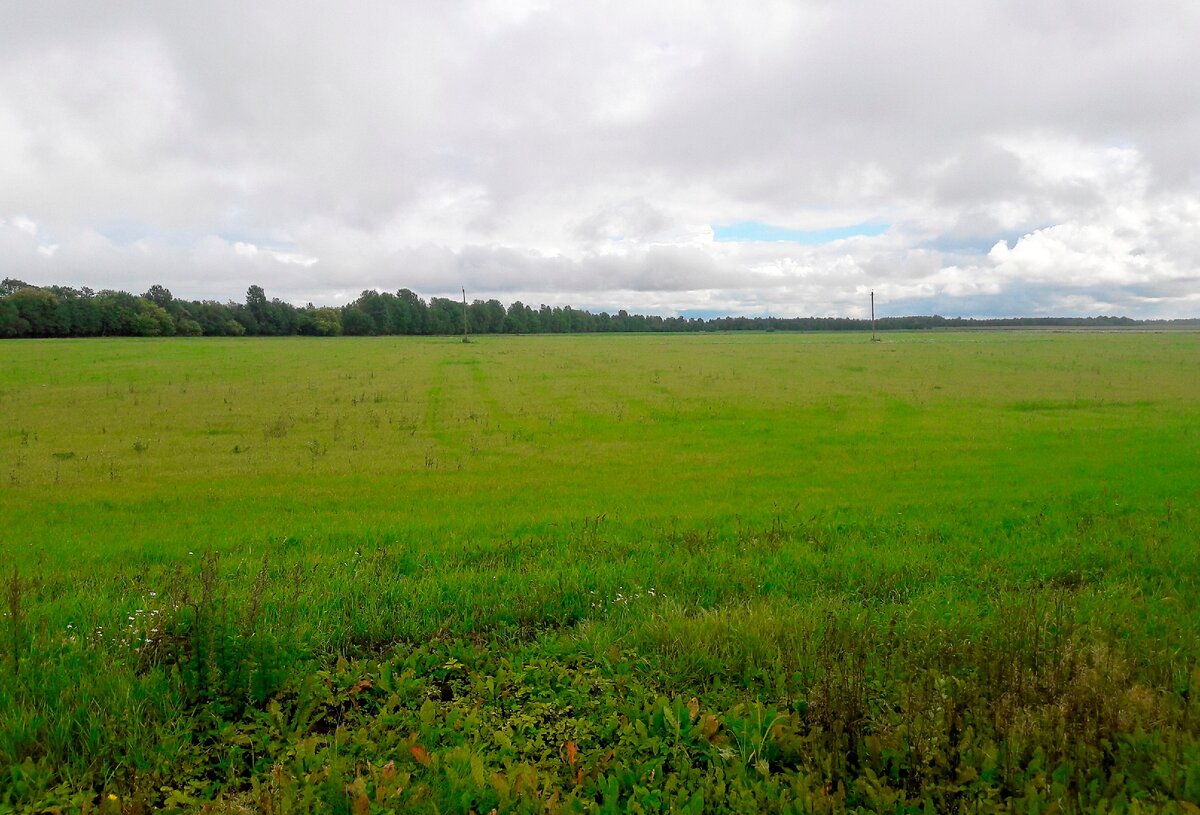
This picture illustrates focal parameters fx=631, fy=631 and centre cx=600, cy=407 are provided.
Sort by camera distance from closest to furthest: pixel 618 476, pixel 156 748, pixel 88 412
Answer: pixel 156 748, pixel 618 476, pixel 88 412

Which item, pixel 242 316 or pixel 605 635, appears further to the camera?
pixel 242 316

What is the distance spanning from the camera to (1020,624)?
4.77 meters

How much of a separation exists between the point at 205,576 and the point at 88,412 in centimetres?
2222

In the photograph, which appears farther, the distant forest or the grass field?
the distant forest

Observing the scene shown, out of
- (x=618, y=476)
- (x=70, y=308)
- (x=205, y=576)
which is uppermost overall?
(x=70, y=308)

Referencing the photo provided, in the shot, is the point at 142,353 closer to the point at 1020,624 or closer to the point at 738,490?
the point at 738,490

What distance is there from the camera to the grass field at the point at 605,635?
352 cm

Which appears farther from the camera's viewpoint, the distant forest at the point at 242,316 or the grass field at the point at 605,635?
the distant forest at the point at 242,316

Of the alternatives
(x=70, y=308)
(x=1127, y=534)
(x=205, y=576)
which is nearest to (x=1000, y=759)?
(x=205, y=576)

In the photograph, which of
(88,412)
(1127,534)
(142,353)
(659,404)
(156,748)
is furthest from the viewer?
(142,353)

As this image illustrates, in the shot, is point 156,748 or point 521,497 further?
point 521,497

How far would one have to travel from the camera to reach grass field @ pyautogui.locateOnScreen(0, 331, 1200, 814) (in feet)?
11.5

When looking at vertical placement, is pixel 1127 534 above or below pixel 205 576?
below

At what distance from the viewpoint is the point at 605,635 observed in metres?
5.14
